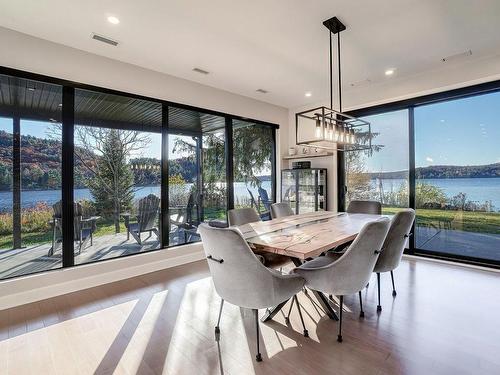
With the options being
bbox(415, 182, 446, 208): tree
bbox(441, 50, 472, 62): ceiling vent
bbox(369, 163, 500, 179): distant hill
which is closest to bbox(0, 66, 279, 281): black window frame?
bbox(441, 50, 472, 62): ceiling vent

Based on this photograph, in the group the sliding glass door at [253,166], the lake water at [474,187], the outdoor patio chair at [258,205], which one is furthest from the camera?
the outdoor patio chair at [258,205]

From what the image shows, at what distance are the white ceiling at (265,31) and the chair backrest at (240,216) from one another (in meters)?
1.98

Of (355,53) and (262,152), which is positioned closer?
(355,53)

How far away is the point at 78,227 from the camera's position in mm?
3258

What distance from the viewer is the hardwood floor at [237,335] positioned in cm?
180

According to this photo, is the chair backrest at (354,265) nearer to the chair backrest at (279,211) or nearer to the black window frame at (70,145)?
the chair backrest at (279,211)

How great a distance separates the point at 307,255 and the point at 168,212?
8.99ft

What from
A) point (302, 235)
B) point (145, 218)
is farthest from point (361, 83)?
point (145, 218)

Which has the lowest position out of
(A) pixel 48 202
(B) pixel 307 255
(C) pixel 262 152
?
(B) pixel 307 255

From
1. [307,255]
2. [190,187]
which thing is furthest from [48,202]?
[307,255]

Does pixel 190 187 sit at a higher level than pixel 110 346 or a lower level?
higher

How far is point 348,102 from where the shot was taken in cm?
480

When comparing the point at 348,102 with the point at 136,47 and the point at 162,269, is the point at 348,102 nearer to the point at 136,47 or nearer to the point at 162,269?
the point at 136,47

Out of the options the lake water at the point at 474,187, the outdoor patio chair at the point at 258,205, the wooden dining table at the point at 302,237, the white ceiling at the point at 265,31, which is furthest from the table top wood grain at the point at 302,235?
the outdoor patio chair at the point at 258,205
